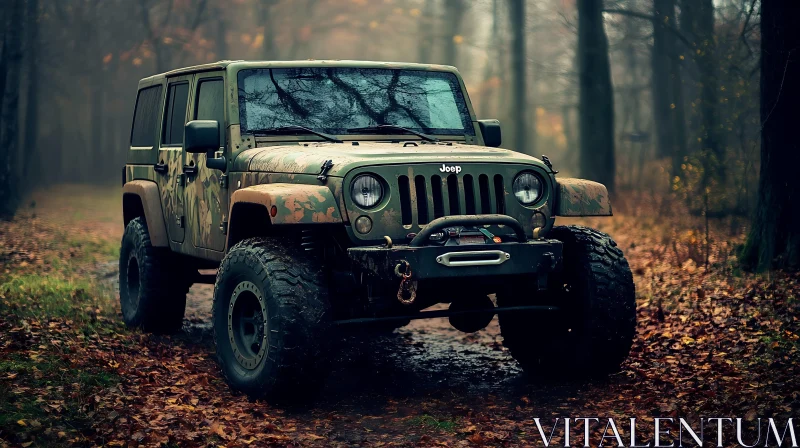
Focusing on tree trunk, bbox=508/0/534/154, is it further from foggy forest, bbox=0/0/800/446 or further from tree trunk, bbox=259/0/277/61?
tree trunk, bbox=259/0/277/61

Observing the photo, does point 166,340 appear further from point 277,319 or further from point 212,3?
point 212,3

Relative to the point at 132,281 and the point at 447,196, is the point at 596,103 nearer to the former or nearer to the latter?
the point at 132,281

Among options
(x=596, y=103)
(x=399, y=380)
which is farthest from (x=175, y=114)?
(x=596, y=103)

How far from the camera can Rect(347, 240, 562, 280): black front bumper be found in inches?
223

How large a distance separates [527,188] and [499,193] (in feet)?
0.77

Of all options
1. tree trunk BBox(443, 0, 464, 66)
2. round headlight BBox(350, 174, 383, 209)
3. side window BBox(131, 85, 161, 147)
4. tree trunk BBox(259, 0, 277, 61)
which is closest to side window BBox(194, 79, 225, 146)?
side window BBox(131, 85, 161, 147)

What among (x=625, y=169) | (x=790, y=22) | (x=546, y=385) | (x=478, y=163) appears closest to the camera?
(x=478, y=163)

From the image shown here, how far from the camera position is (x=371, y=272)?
5730 millimetres

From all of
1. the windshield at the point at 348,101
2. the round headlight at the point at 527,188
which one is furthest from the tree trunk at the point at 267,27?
the round headlight at the point at 527,188

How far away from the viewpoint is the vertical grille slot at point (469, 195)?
6078 mm

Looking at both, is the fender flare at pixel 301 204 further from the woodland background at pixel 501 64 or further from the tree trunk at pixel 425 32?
the tree trunk at pixel 425 32

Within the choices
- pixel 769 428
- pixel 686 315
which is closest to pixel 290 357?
pixel 769 428

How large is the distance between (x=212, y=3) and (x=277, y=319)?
32849mm

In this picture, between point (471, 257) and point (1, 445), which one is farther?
point (471, 257)
